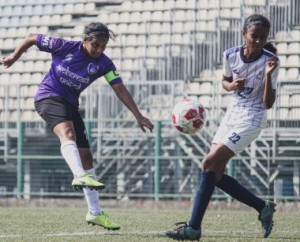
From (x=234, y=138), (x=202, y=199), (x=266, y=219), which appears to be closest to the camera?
(x=202, y=199)

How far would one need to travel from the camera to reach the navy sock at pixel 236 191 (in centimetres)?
846

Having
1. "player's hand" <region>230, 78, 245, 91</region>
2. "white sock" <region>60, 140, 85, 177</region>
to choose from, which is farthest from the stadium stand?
"player's hand" <region>230, 78, 245, 91</region>

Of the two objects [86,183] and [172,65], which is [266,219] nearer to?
[86,183]

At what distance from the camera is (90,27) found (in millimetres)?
8945

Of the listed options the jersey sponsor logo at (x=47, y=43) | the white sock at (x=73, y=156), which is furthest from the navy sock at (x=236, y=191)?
the jersey sponsor logo at (x=47, y=43)

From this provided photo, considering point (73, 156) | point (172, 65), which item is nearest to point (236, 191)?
point (73, 156)

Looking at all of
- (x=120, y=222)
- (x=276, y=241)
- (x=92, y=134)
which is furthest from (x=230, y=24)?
(x=276, y=241)

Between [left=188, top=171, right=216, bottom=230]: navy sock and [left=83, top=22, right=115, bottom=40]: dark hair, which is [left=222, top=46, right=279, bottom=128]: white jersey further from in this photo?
[left=83, top=22, right=115, bottom=40]: dark hair

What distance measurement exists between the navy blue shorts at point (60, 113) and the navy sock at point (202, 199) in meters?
1.75

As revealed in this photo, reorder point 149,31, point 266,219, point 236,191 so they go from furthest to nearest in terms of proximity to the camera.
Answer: point 149,31, point 236,191, point 266,219

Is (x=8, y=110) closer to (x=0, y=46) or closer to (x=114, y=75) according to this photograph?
(x=0, y=46)

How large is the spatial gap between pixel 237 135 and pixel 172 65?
1240 centimetres

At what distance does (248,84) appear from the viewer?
8133mm

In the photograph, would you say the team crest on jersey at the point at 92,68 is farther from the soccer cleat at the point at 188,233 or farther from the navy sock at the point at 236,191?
the soccer cleat at the point at 188,233
